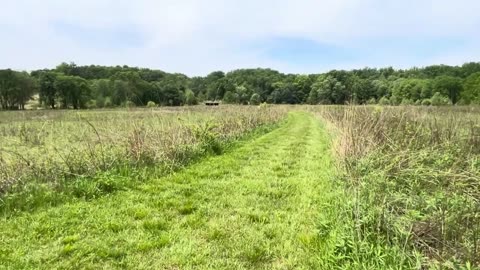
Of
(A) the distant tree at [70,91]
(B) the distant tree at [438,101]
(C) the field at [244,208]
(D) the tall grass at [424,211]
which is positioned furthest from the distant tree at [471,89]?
(A) the distant tree at [70,91]

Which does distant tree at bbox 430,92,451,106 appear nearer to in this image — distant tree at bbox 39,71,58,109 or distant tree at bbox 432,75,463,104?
distant tree at bbox 432,75,463,104

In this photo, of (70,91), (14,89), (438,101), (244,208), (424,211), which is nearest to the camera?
(424,211)

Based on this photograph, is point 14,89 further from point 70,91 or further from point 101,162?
point 101,162

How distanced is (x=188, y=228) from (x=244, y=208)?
108cm

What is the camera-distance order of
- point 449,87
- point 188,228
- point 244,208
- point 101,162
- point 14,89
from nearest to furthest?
point 188,228 < point 244,208 < point 101,162 < point 14,89 < point 449,87

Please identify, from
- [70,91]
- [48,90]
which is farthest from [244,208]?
[48,90]

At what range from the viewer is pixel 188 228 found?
446cm

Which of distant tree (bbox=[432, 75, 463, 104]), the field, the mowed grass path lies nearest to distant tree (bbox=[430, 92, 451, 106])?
distant tree (bbox=[432, 75, 463, 104])

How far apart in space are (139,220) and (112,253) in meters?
1.03

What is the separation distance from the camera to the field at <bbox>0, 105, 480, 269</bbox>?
3.18m

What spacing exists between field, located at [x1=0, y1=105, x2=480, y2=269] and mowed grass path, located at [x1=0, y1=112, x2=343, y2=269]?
2 cm

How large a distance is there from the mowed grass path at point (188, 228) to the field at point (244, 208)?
2 cm

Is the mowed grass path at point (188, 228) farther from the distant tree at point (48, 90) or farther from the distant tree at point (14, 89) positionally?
the distant tree at point (48, 90)

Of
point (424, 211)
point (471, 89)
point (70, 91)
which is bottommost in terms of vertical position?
point (424, 211)
